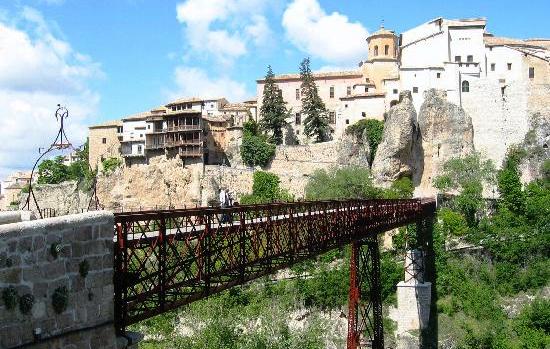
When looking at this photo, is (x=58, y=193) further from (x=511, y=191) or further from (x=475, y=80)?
(x=511, y=191)

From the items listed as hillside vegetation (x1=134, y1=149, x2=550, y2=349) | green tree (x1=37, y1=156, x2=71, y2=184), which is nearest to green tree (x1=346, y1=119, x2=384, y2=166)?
hillside vegetation (x1=134, y1=149, x2=550, y2=349)

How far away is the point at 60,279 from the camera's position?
681 cm

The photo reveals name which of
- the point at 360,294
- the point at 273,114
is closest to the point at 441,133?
the point at 273,114

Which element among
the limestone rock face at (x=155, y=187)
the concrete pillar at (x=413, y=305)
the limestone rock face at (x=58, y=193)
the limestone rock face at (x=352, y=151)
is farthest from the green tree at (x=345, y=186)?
the limestone rock face at (x=58, y=193)

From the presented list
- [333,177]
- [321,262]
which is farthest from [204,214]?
[333,177]

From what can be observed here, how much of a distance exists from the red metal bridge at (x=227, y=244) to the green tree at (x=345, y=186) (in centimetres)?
1877

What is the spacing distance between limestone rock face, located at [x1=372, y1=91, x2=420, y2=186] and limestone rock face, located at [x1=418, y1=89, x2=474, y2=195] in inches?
64.7

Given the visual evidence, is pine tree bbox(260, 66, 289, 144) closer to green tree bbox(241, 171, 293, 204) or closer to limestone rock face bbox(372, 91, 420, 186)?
green tree bbox(241, 171, 293, 204)

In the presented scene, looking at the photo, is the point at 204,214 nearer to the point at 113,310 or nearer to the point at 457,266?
the point at 113,310

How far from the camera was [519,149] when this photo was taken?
54.5 metres

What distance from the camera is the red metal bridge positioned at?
28.4 ft

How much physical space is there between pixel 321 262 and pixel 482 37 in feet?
98.2

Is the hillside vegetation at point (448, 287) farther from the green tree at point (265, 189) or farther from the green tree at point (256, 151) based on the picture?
the green tree at point (256, 151)

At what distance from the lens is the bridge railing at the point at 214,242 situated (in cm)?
856
